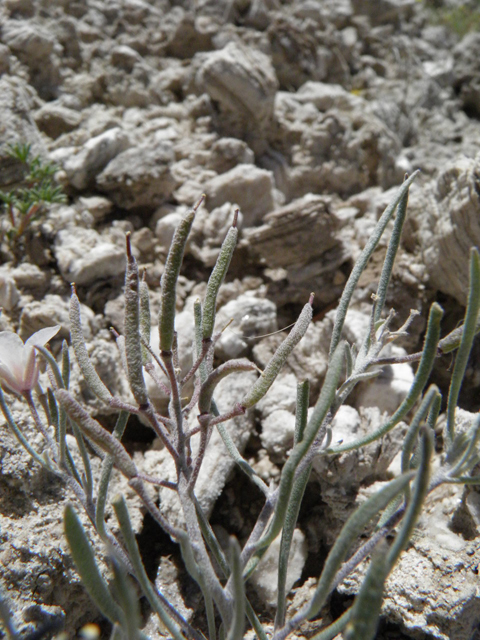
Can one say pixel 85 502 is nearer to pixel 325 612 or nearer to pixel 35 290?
pixel 325 612

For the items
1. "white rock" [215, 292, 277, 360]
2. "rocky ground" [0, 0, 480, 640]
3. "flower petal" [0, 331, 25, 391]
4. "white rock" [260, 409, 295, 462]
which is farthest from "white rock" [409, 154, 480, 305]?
"flower petal" [0, 331, 25, 391]

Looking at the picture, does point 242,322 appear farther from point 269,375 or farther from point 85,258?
point 269,375

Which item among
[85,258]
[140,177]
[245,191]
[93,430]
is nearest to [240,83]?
[245,191]

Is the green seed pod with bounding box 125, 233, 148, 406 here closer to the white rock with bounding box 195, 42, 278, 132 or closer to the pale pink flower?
the pale pink flower

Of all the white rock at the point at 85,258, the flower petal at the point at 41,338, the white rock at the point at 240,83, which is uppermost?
the white rock at the point at 240,83

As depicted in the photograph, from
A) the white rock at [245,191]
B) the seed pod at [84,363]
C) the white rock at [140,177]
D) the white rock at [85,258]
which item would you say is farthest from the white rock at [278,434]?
the white rock at [140,177]

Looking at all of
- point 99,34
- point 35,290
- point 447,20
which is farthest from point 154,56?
point 447,20

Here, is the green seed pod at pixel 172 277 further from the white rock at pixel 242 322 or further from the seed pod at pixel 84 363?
the white rock at pixel 242 322
